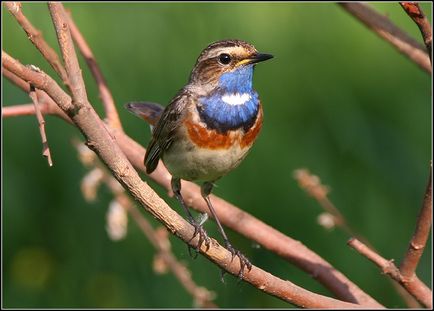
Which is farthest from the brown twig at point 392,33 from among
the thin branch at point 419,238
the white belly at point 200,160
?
the thin branch at point 419,238

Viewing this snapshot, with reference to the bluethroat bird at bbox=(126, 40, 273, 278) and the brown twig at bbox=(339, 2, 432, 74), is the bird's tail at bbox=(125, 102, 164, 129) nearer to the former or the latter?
the bluethroat bird at bbox=(126, 40, 273, 278)

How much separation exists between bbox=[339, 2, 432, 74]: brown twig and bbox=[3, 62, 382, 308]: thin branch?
0.90 meters

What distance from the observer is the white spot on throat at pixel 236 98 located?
10.0 feet

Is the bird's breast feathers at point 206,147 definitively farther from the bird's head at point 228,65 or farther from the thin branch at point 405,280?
the thin branch at point 405,280

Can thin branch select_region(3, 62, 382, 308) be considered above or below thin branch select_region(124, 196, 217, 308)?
above

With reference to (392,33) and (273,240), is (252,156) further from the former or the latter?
(273,240)

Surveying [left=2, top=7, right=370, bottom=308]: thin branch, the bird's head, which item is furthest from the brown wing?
[left=2, top=7, right=370, bottom=308]: thin branch

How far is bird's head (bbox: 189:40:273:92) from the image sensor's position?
3029mm

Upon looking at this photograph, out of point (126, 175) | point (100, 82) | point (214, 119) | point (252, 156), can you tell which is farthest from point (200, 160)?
point (252, 156)

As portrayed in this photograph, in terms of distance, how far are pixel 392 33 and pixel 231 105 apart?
32.2 inches

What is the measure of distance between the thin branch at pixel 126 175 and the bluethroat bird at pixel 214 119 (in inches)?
21.1

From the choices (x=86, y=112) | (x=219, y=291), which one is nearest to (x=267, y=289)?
(x=86, y=112)

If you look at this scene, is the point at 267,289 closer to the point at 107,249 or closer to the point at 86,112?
the point at 86,112

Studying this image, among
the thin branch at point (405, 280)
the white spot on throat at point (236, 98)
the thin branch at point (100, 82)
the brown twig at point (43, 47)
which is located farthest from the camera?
the thin branch at point (100, 82)
